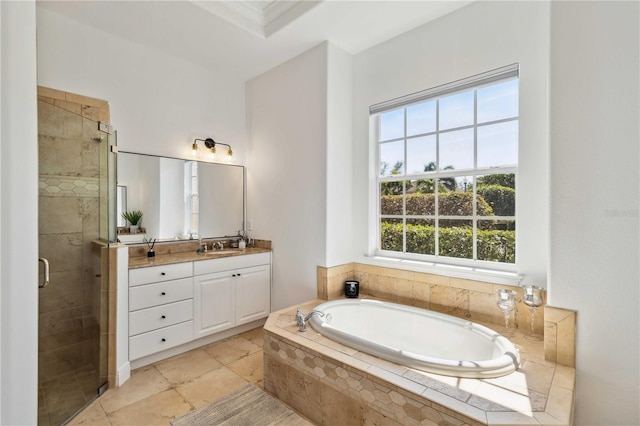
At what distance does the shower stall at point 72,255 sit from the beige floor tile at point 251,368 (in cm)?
92

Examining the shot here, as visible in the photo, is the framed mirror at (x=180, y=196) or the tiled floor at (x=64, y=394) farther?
the framed mirror at (x=180, y=196)

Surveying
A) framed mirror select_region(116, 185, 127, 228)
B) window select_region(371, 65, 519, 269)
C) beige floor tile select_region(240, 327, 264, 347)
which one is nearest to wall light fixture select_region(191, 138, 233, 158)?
framed mirror select_region(116, 185, 127, 228)

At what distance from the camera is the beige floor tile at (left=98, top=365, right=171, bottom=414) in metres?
2.08

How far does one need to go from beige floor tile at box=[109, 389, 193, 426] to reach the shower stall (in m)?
0.30

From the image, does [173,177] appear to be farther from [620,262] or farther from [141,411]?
[620,262]

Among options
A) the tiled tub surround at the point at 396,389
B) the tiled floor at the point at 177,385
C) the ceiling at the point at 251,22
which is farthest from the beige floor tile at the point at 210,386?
the ceiling at the point at 251,22

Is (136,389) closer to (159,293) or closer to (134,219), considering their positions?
(159,293)

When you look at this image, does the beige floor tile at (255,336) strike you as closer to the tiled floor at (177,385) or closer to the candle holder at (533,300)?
the tiled floor at (177,385)

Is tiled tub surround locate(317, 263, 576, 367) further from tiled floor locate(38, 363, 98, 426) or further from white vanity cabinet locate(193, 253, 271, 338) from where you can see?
tiled floor locate(38, 363, 98, 426)

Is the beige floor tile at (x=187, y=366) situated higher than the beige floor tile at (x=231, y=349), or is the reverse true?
the beige floor tile at (x=231, y=349)

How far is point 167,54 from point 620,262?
387 centimetres

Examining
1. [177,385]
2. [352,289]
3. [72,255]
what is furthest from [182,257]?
[352,289]

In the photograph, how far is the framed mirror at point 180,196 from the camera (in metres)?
2.90
